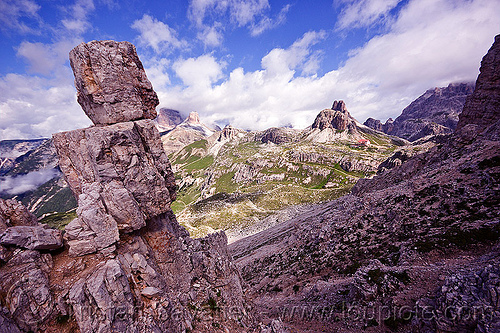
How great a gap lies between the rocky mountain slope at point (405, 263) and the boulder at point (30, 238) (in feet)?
103

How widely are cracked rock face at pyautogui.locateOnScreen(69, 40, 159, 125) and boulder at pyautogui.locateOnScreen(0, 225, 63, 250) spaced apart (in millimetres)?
12884

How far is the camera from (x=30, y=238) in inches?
612

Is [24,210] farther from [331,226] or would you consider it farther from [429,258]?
[331,226]

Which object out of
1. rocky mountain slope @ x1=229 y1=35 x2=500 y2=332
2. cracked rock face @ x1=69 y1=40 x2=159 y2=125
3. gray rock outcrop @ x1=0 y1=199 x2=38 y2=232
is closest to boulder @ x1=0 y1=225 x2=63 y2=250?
gray rock outcrop @ x1=0 y1=199 x2=38 y2=232

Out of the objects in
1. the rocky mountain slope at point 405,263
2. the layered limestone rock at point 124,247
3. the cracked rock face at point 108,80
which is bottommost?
the rocky mountain slope at point 405,263

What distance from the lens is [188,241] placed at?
1136 inches

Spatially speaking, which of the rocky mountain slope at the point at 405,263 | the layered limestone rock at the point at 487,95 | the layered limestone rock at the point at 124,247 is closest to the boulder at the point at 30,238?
the layered limestone rock at the point at 124,247

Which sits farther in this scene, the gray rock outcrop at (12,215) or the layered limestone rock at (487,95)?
the layered limestone rock at (487,95)

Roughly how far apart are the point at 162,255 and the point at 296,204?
153899 millimetres

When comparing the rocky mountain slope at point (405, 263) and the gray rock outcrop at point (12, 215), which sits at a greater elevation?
the gray rock outcrop at point (12, 215)

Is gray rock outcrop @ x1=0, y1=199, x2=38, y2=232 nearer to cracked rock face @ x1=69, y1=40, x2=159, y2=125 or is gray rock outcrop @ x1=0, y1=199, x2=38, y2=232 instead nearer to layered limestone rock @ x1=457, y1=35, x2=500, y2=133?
cracked rock face @ x1=69, y1=40, x2=159, y2=125

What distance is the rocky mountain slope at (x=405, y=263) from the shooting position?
1688 cm

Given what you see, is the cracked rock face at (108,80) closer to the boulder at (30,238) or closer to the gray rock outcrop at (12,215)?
the gray rock outcrop at (12,215)

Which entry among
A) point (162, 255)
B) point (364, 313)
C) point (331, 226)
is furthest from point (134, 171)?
point (331, 226)
